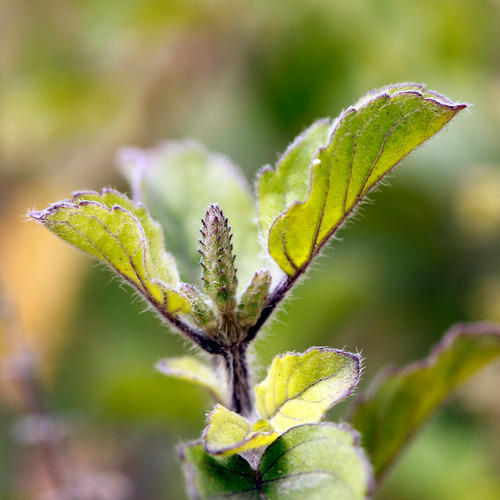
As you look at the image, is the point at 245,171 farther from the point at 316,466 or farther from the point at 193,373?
the point at 316,466

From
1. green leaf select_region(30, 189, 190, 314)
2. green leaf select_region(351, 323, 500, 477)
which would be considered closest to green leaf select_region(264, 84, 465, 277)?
green leaf select_region(30, 189, 190, 314)

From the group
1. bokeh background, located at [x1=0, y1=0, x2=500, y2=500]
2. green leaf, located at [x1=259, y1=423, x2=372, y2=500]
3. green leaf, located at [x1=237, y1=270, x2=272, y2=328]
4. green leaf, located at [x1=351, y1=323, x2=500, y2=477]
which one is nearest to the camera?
green leaf, located at [x1=259, y1=423, x2=372, y2=500]

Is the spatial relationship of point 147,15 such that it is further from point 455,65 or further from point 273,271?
point 273,271

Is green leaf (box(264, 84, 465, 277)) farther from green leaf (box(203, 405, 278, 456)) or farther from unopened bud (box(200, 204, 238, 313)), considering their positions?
green leaf (box(203, 405, 278, 456))

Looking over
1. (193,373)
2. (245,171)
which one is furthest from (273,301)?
(245,171)

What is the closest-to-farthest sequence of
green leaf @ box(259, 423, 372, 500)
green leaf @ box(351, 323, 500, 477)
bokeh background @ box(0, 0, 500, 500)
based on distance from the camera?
green leaf @ box(259, 423, 372, 500)
green leaf @ box(351, 323, 500, 477)
bokeh background @ box(0, 0, 500, 500)

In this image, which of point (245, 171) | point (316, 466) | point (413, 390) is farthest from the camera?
point (245, 171)

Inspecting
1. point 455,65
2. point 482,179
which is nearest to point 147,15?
point 455,65
